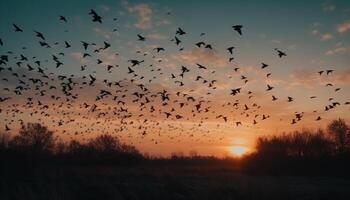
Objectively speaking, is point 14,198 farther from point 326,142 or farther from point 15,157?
point 326,142

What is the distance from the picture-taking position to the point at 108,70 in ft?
68.1

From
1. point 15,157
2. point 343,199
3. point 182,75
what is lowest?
point 343,199

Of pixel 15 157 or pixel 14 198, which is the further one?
pixel 15 157

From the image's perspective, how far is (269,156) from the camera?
214ft

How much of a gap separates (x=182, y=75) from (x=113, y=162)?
4990 centimetres

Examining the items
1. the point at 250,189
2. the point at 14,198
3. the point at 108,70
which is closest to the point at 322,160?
the point at 250,189

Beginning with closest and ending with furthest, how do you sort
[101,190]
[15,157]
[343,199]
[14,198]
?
[14,198], [101,190], [343,199], [15,157]

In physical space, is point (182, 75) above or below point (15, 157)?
above

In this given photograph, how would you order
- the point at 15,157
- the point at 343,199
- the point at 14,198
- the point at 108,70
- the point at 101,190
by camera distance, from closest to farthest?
1. the point at 14,198
2. the point at 101,190
3. the point at 108,70
4. the point at 343,199
5. the point at 15,157

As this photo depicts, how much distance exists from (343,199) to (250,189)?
308 inches

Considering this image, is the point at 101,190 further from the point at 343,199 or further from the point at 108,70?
the point at 343,199

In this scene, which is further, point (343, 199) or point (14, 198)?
point (343, 199)

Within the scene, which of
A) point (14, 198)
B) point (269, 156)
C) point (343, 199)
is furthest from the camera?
point (269, 156)

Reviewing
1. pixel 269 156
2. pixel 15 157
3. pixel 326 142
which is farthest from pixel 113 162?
pixel 326 142
